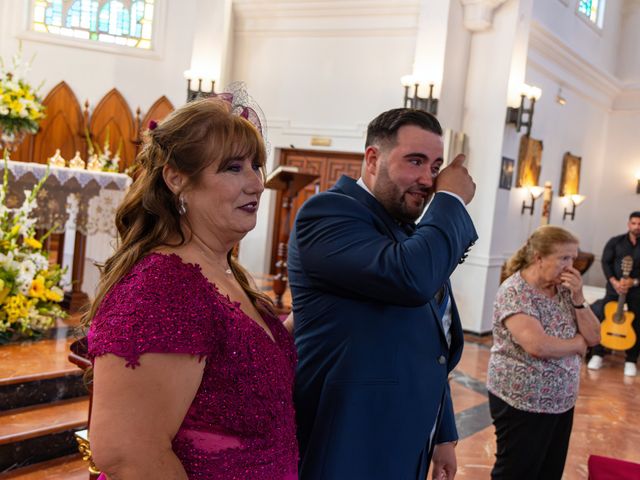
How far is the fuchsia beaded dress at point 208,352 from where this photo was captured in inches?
43.3

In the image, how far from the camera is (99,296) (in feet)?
4.13

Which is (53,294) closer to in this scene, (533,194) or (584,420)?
(584,420)

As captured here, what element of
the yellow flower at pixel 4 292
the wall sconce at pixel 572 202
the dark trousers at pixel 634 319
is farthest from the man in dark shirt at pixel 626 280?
the yellow flower at pixel 4 292

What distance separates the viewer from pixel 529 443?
8.83 ft


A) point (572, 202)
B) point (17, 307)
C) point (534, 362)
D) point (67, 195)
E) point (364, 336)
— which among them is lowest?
point (17, 307)

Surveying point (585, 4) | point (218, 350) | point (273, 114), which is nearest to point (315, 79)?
point (273, 114)

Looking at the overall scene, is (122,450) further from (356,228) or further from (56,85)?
(56,85)

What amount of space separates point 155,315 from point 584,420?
16.4ft

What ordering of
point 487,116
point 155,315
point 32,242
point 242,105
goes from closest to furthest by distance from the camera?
point 155,315
point 242,105
point 32,242
point 487,116

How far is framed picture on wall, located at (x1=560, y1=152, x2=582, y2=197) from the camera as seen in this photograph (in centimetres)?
1035

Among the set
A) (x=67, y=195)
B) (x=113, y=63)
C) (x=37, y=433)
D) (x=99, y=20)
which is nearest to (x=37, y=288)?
(x=37, y=433)

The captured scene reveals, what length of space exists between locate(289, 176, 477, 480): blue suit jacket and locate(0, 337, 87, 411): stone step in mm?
2760

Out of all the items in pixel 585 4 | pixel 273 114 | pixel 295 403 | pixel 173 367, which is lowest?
pixel 295 403

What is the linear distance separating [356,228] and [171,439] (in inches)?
25.1
